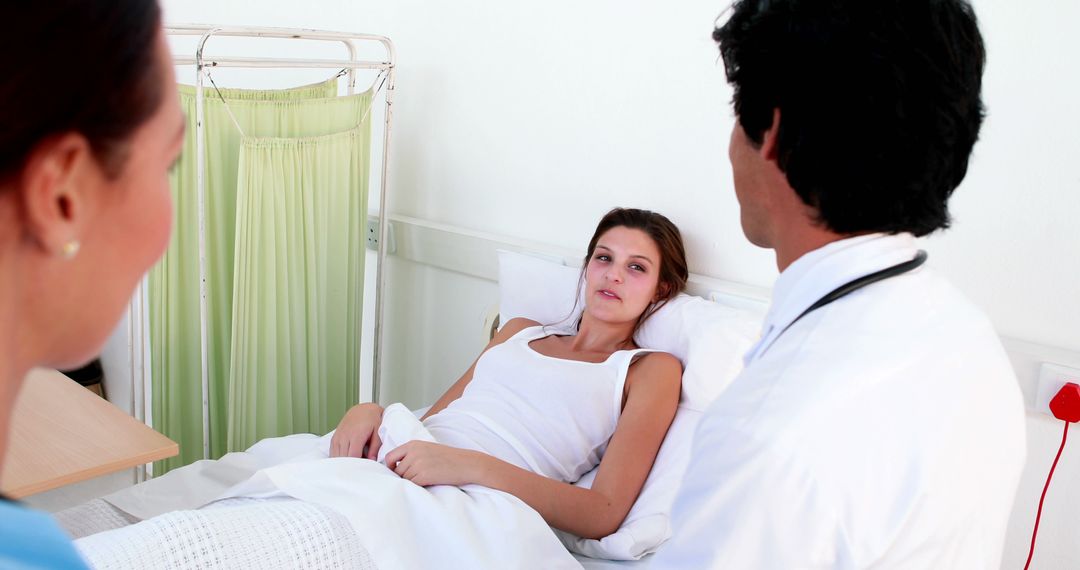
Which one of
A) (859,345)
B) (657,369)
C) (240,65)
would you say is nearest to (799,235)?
(859,345)

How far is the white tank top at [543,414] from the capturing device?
6.65 feet

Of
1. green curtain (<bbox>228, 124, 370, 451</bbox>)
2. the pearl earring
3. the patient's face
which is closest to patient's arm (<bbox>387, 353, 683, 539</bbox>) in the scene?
the patient's face

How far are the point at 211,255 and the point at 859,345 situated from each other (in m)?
1.81

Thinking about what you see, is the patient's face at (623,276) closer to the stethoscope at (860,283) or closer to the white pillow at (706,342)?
the white pillow at (706,342)

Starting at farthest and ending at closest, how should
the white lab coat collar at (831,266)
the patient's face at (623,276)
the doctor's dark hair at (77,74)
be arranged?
the patient's face at (623,276) → the white lab coat collar at (831,266) → the doctor's dark hair at (77,74)

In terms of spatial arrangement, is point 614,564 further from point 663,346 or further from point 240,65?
point 240,65

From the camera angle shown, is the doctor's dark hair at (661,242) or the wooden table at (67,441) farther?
the doctor's dark hair at (661,242)

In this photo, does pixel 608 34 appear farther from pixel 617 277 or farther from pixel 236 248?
pixel 236 248

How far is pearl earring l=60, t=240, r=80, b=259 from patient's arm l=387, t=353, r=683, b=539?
4.39 feet

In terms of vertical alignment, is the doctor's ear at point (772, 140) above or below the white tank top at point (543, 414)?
above

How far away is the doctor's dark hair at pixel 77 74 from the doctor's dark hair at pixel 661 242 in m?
1.76

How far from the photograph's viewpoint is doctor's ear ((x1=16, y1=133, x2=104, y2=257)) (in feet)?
1.52

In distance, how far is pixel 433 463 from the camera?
1.80 metres

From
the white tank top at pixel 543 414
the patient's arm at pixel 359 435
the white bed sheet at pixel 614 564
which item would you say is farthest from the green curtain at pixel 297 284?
the white bed sheet at pixel 614 564
